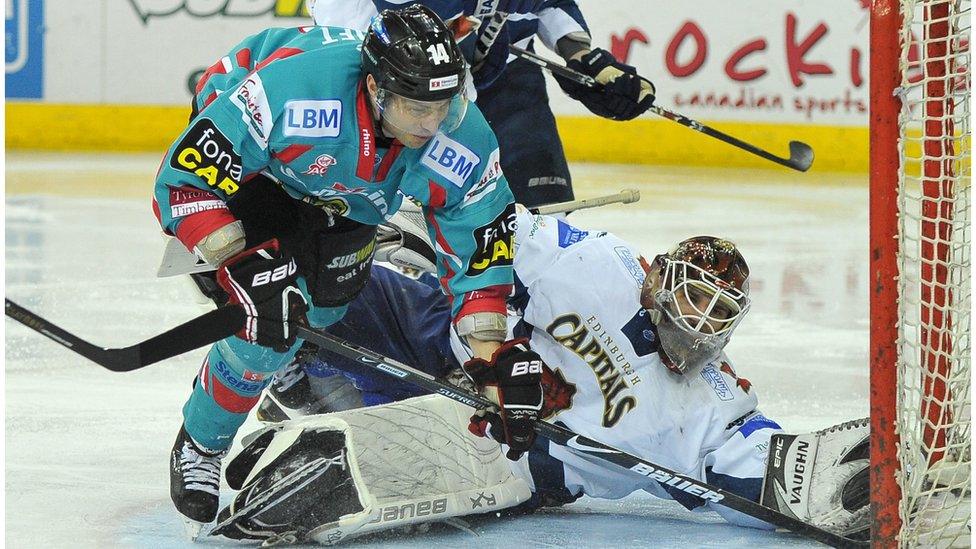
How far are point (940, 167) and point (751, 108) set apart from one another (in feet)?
21.9

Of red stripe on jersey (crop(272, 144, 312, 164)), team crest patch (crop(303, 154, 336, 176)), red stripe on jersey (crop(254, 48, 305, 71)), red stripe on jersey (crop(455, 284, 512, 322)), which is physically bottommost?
red stripe on jersey (crop(455, 284, 512, 322))

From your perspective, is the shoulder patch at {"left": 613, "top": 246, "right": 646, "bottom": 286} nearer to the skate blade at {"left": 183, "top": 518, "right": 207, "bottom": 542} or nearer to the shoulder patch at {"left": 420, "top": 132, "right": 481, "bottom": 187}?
the shoulder patch at {"left": 420, "top": 132, "right": 481, "bottom": 187}

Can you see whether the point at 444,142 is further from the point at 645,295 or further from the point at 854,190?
the point at 854,190

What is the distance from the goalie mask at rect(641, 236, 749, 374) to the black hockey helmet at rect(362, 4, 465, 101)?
61 centimetres

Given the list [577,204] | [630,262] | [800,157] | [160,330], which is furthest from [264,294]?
[800,157]

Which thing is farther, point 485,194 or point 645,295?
point 645,295

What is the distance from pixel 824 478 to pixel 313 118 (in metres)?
1.10

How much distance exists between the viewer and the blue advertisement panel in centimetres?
927

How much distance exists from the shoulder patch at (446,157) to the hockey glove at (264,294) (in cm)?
29

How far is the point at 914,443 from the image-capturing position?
2344mm

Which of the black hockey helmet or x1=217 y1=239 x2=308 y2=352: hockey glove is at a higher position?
the black hockey helmet

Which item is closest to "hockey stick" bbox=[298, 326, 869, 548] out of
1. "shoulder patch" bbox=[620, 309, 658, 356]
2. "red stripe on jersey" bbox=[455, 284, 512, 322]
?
"red stripe on jersey" bbox=[455, 284, 512, 322]

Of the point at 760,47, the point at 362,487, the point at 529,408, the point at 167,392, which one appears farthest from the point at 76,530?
the point at 760,47

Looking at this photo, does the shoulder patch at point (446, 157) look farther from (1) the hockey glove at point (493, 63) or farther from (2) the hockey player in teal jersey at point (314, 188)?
(1) the hockey glove at point (493, 63)
